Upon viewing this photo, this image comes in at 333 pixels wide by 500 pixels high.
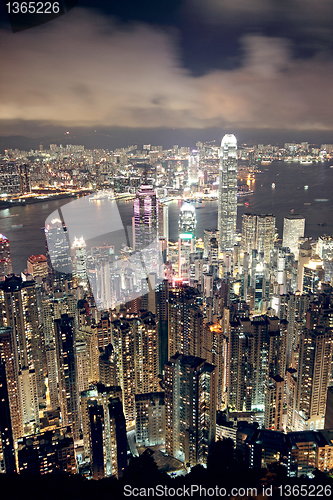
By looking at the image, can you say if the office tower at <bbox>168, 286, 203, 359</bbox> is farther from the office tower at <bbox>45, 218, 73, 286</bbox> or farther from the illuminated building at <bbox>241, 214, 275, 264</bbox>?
the illuminated building at <bbox>241, 214, 275, 264</bbox>

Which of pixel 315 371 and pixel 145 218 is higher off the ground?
pixel 145 218

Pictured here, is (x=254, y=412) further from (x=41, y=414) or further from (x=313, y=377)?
(x=41, y=414)

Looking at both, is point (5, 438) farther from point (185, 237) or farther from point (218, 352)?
point (185, 237)

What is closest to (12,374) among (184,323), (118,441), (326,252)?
(118,441)

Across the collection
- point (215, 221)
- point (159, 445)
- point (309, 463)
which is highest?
point (215, 221)

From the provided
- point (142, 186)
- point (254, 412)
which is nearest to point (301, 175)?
point (142, 186)

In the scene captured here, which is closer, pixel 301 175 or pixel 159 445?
pixel 159 445
